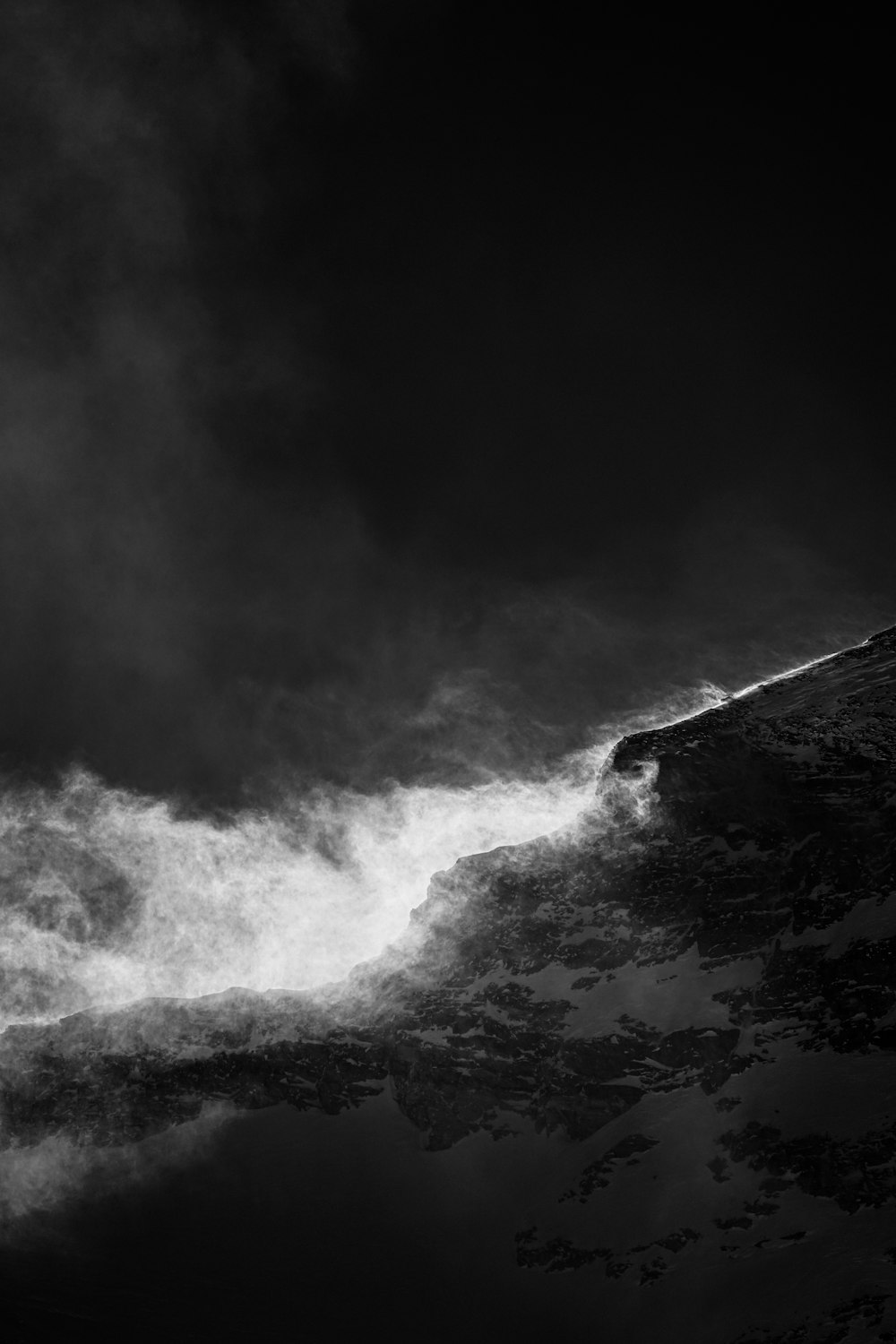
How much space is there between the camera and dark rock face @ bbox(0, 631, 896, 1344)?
13812 cm

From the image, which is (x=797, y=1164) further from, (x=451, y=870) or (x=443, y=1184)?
(x=451, y=870)

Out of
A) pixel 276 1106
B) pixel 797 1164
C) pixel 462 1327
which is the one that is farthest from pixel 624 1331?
pixel 276 1106

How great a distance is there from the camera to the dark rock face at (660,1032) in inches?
5438

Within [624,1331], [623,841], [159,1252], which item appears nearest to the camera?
[624,1331]

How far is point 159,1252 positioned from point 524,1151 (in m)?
56.5

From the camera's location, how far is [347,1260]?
14850 centimetres

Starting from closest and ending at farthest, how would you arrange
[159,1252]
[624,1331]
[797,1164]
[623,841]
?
[624,1331] < [797,1164] < [159,1252] < [623,841]

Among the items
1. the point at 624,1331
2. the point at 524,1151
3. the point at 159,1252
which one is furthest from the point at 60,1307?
the point at 624,1331

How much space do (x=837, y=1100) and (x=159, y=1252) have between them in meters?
101

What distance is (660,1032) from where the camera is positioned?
15425 centimetres

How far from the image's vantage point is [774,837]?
161 m

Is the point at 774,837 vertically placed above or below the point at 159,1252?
above

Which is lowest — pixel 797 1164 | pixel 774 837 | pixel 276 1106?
pixel 797 1164

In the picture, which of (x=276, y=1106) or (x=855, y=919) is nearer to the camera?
(x=855, y=919)
